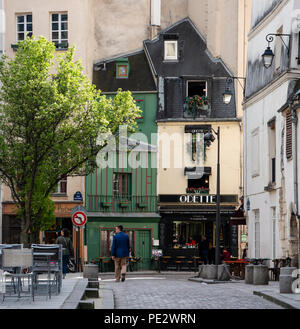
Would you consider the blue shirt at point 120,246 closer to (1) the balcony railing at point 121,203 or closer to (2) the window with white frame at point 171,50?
(1) the balcony railing at point 121,203

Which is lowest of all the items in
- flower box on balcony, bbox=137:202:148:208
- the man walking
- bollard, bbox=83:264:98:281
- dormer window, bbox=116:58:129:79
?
bollard, bbox=83:264:98:281

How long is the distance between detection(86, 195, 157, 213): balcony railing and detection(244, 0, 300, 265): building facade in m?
11.1

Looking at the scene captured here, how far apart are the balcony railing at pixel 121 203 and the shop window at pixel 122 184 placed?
24 cm

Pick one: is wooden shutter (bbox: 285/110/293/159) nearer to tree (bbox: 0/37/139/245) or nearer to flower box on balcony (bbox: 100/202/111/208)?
tree (bbox: 0/37/139/245)

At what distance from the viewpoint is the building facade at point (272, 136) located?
26.4m

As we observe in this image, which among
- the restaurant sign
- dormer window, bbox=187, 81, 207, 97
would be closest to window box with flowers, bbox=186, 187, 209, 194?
the restaurant sign

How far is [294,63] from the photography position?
88.2 ft

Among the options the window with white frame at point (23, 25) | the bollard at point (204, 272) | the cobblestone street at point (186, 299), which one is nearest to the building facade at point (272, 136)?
the bollard at point (204, 272)

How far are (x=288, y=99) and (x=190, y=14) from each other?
22950mm

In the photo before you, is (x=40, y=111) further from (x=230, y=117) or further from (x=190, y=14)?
(x=190, y=14)

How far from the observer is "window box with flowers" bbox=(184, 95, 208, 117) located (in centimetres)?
4409

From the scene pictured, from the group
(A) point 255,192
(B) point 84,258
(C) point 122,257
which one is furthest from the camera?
(B) point 84,258

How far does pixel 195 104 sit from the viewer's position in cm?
4409
